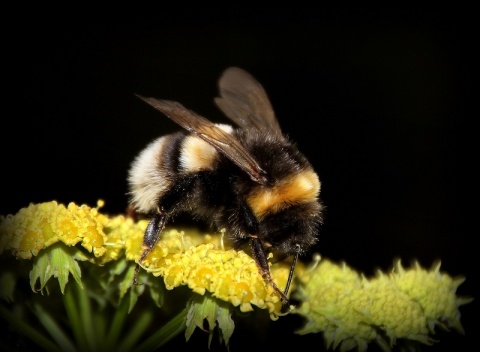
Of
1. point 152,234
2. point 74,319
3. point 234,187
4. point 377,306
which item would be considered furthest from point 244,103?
point 74,319

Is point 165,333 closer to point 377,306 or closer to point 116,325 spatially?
point 116,325

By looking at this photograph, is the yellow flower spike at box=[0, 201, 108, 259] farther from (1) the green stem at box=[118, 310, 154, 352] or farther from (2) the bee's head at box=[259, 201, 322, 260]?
(2) the bee's head at box=[259, 201, 322, 260]

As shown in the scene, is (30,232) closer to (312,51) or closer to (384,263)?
(384,263)

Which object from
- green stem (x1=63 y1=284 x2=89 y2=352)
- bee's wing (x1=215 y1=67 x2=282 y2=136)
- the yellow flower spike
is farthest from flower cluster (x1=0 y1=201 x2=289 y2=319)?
bee's wing (x1=215 y1=67 x2=282 y2=136)

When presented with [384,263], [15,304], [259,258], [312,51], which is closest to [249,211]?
[259,258]

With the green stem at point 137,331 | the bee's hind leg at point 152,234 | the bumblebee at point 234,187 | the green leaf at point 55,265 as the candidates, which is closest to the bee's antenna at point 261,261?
the bumblebee at point 234,187
